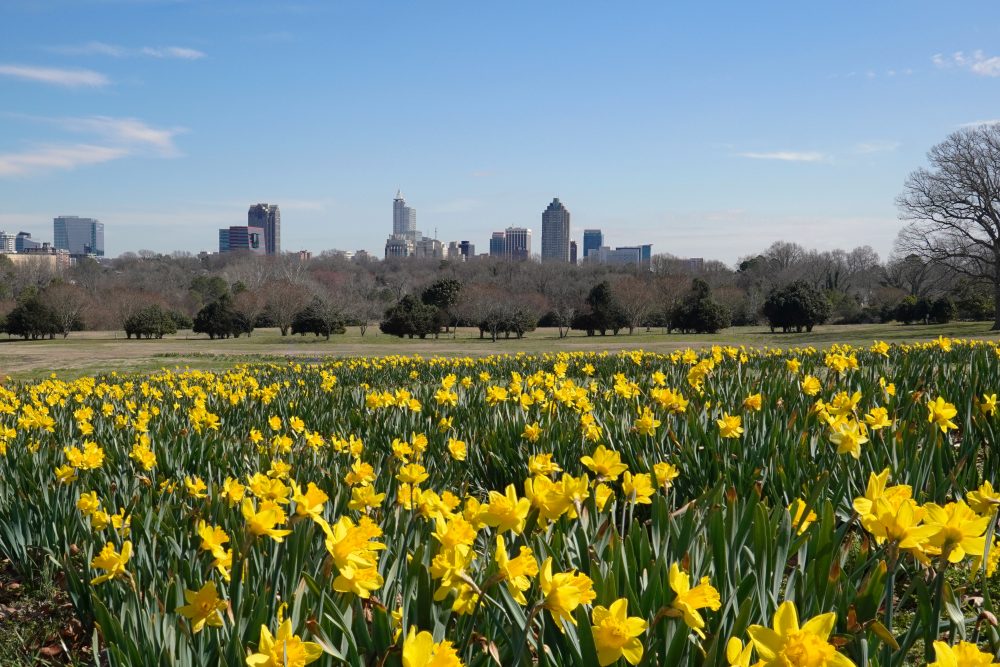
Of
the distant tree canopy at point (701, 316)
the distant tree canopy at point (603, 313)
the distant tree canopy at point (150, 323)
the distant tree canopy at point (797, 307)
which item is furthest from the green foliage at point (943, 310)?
the distant tree canopy at point (150, 323)

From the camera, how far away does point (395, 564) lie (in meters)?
1.91

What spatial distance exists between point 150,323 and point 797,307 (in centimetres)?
3693

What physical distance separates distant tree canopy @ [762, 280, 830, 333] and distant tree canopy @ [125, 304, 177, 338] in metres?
35.3

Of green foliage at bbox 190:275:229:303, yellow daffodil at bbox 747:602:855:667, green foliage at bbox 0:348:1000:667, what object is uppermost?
green foliage at bbox 190:275:229:303

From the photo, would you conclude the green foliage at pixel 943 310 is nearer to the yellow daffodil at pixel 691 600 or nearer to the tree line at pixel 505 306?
the tree line at pixel 505 306

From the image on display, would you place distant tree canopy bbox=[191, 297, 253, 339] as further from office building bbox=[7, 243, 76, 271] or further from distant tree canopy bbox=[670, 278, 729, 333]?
office building bbox=[7, 243, 76, 271]

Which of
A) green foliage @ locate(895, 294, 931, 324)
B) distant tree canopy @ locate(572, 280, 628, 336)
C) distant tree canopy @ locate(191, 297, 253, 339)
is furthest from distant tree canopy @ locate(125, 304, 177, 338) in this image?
green foliage @ locate(895, 294, 931, 324)

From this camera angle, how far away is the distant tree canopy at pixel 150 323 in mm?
42250

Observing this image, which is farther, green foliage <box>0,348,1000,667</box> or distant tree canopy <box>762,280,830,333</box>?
distant tree canopy <box>762,280,830,333</box>

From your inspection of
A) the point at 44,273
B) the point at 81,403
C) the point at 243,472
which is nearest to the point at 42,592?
the point at 243,472

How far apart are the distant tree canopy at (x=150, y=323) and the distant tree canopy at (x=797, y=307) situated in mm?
35332

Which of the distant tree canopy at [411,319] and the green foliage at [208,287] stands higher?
the green foliage at [208,287]

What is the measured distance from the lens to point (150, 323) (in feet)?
140

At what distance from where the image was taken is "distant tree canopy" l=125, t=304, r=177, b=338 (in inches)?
1663
